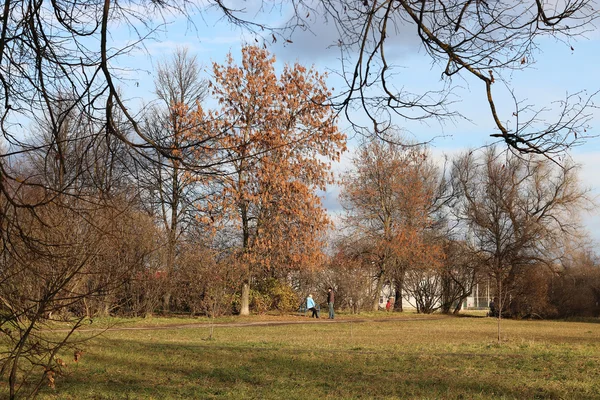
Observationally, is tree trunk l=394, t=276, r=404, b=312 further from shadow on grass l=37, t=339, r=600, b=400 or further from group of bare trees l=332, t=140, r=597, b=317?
shadow on grass l=37, t=339, r=600, b=400

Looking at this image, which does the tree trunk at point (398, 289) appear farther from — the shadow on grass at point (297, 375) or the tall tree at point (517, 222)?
the shadow on grass at point (297, 375)

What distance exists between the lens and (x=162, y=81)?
108ft

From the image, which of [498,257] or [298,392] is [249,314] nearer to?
[498,257]

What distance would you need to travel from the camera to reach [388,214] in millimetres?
42188

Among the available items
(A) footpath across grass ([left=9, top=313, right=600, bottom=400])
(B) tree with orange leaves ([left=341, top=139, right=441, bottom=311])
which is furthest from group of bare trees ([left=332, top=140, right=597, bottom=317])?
(A) footpath across grass ([left=9, top=313, right=600, bottom=400])

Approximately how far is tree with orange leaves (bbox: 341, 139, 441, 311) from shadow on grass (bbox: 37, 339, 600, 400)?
2755 cm

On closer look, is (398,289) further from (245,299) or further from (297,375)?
(297,375)

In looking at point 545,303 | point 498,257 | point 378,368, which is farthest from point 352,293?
point 378,368

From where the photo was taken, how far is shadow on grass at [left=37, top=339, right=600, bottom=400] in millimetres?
8672

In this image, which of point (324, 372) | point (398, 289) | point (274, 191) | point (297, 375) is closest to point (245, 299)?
point (274, 191)

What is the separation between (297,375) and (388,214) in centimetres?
3231

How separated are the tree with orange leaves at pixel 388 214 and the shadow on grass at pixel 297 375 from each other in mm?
27546

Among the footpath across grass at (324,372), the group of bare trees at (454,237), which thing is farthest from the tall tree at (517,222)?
the footpath across grass at (324,372)

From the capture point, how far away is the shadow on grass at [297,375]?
867 centimetres
